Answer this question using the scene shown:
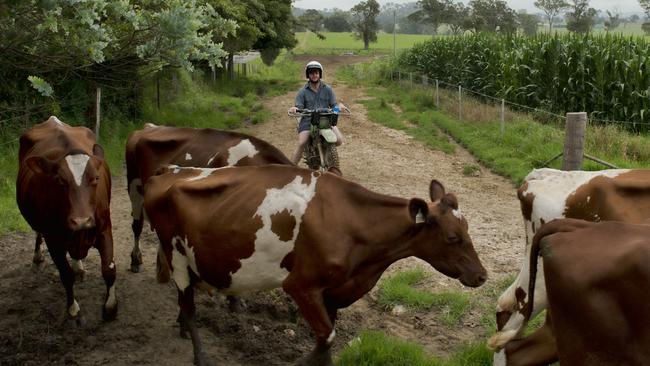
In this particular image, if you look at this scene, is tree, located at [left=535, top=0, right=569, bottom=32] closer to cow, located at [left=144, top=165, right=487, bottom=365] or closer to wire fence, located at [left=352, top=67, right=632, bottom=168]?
wire fence, located at [left=352, top=67, right=632, bottom=168]

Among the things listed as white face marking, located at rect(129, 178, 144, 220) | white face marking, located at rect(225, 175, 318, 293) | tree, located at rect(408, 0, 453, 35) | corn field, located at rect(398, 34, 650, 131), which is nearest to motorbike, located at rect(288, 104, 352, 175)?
white face marking, located at rect(129, 178, 144, 220)

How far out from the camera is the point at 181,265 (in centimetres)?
566

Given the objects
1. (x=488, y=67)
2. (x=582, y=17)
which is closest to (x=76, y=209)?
(x=488, y=67)

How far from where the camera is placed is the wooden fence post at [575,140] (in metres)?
8.60

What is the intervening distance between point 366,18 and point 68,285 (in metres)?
83.8

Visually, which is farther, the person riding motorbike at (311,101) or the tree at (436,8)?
the tree at (436,8)

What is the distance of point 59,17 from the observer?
6016 millimetres

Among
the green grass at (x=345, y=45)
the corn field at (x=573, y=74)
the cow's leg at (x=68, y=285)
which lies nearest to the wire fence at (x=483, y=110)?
the corn field at (x=573, y=74)

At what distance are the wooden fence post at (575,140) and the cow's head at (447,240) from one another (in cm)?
407

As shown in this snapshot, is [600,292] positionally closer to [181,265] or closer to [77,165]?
[181,265]

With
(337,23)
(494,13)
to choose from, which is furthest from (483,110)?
(337,23)

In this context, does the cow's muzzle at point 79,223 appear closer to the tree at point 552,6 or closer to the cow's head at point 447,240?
the cow's head at point 447,240

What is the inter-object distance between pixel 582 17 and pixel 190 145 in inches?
2862

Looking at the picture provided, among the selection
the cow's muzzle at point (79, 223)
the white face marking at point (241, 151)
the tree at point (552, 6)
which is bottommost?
the cow's muzzle at point (79, 223)
